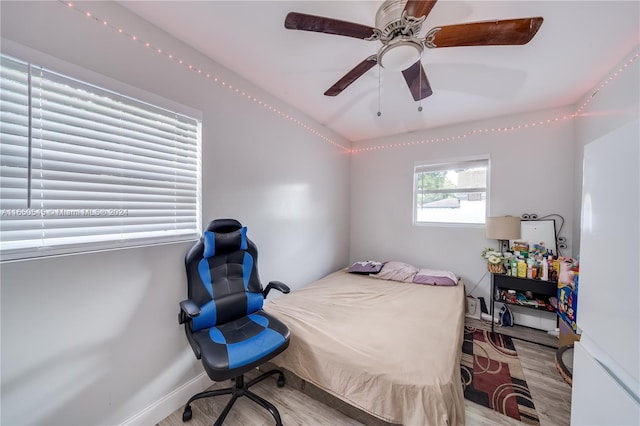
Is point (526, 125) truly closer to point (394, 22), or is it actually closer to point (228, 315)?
point (394, 22)

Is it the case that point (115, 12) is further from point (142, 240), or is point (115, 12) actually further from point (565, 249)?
point (565, 249)

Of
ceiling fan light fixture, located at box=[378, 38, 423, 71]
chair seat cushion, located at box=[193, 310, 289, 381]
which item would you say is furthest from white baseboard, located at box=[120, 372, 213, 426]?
ceiling fan light fixture, located at box=[378, 38, 423, 71]

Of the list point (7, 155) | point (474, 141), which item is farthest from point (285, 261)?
point (474, 141)

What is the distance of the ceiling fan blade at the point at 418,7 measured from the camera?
1.07 meters

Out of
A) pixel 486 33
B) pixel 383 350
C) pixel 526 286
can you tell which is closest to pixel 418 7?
pixel 486 33

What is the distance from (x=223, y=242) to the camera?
5.58ft

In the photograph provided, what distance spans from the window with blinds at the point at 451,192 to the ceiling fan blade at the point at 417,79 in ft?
5.25

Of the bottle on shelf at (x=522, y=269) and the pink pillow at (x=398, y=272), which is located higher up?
the bottle on shelf at (x=522, y=269)

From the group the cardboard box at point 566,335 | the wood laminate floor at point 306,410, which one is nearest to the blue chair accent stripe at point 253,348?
the wood laminate floor at point 306,410

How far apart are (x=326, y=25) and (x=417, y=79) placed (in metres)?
0.86

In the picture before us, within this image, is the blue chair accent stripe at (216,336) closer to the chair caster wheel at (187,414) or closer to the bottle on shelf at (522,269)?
the chair caster wheel at (187,414)

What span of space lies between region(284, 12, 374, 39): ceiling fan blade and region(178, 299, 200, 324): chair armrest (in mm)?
1700

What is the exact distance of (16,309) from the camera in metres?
1.07

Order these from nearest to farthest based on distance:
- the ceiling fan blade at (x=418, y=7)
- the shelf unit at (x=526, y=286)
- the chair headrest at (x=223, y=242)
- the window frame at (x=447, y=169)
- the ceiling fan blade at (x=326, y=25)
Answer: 1. the ceiling fan blade at (x=418, y=7)
2. the ceiling fan blade at (x=326, y=25)
3. the chair headrest at (x=223, y=242)
4. the shelf unit at (x=526, y=286)
5. the window frame at (x=447, y=169)
